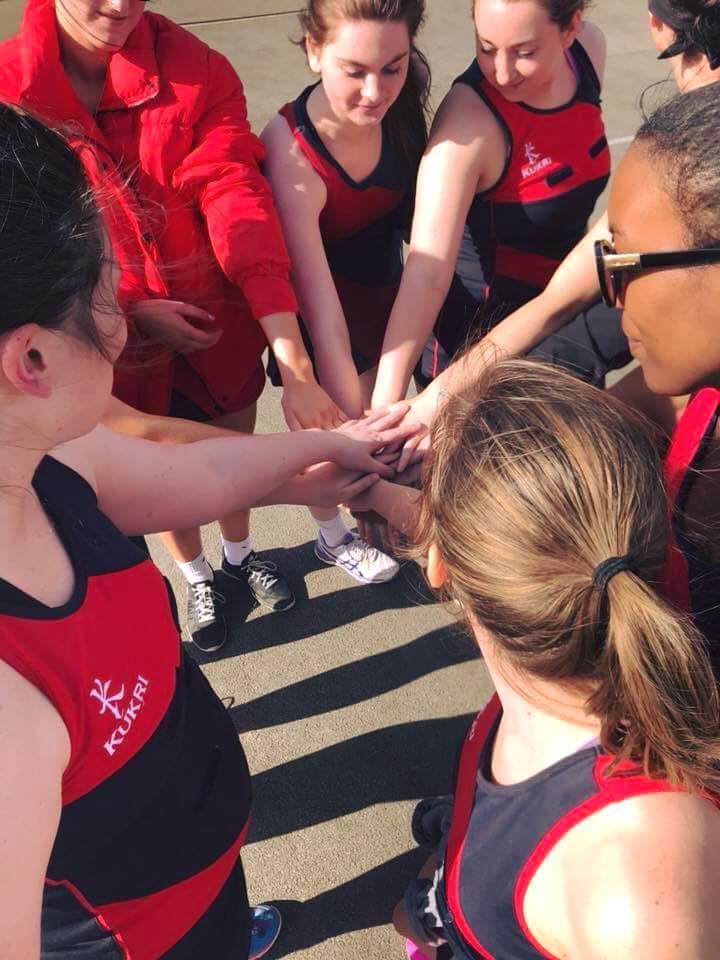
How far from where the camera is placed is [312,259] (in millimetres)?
2223

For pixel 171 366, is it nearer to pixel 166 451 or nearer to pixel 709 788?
pixel 166 451

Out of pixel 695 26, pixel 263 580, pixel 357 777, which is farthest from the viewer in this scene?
pixel 263 580

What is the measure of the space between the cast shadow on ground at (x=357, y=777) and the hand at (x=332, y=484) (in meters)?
1.06

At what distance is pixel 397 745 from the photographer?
2707 mm

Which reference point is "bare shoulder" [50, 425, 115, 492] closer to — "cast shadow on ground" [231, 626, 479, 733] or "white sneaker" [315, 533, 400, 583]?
"cast shadow on ground" [231, 626, 479, 733]

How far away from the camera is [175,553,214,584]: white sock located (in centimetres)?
303

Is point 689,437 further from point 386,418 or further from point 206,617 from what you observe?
point 206,617

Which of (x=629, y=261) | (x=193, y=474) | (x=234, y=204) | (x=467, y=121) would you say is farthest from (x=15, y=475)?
(x=467, y=121)

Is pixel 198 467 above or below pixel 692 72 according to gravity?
below

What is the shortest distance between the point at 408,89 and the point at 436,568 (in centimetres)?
169

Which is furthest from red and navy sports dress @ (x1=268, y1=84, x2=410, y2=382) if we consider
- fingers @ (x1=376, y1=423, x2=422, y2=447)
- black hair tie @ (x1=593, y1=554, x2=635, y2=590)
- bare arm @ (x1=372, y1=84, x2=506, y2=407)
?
black hair tie @ (x1=593, y1=554, x2=635, y2=590)

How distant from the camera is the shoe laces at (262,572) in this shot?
10.3 ft

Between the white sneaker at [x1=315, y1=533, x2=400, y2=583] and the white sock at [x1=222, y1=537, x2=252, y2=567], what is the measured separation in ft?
1.05

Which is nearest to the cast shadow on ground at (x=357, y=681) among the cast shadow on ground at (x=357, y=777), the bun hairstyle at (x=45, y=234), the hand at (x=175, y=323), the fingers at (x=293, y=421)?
the cast shadow on ground at (x=357, y=777)
